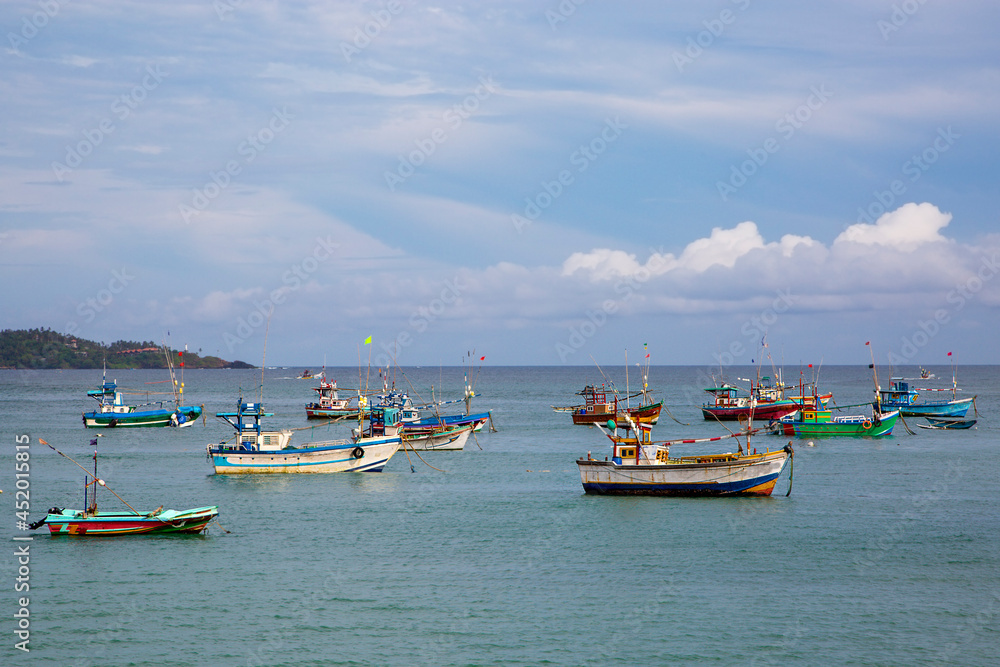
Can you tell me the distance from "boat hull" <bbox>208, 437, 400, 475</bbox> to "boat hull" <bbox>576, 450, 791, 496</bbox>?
16240mm

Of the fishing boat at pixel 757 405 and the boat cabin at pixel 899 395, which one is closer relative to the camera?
the fishing boat at pixel 757 405

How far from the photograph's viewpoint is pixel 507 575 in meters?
31.7

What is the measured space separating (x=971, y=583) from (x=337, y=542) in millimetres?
22625

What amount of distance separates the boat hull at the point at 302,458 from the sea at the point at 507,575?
776 mm

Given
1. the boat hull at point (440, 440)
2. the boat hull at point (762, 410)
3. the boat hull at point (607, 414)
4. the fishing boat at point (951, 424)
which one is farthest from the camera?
the boat hull at point (762, 410)

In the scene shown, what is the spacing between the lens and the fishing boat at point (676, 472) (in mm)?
45312

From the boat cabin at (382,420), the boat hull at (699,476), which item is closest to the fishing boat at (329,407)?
the boat cabin at (382,420)

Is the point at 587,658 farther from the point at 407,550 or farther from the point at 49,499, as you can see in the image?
the point at 49,499

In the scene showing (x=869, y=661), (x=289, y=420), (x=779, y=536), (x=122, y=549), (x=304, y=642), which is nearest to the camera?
(x=869, y=661)

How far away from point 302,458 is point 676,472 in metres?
22.8

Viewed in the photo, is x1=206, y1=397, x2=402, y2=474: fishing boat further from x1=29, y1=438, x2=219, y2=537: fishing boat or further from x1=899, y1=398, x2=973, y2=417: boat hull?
x1=899, y1=398, x2=973, y2=417: boat hull

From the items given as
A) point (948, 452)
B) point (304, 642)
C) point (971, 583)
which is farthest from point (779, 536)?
point (948, 452)

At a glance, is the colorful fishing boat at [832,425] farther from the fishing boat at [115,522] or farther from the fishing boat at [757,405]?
the fishing boat at [115,522]

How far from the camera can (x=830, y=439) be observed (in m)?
80.9
